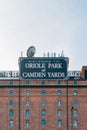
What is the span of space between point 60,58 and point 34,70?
26.6ft

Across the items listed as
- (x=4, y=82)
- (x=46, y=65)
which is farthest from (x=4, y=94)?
(x=46, y=65)

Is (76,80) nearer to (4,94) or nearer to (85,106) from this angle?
(85,106)

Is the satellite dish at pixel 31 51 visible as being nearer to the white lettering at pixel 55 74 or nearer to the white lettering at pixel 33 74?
the white lettering at pixel 33 74

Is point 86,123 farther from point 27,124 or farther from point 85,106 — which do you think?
point 27,124

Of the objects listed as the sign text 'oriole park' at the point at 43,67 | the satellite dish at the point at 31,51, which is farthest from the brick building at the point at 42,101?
the satellite dish at the point at 31,51

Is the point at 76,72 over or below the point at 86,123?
over

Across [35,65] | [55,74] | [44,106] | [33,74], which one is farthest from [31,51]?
[44,106]

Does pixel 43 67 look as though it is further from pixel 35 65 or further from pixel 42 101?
pixel 42 101

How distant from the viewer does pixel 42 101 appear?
186m

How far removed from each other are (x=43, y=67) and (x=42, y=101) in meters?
9.98

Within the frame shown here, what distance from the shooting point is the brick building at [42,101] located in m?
184

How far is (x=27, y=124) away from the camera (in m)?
184

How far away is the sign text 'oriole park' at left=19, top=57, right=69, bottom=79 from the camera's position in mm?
182750

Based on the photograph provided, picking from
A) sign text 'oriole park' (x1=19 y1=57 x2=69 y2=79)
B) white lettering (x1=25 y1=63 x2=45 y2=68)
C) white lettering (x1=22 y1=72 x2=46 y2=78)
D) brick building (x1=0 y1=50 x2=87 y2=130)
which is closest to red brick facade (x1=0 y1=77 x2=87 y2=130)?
brick building (x1=0 y1=50 x2=87 y2=130)
